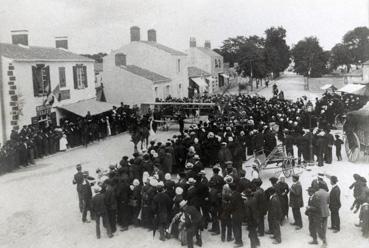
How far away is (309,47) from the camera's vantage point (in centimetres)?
6600

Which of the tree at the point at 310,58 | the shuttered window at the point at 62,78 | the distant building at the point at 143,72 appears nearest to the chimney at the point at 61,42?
the distant building at the point at 143,72

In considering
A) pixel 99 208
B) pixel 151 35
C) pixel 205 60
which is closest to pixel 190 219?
pixel 99 208

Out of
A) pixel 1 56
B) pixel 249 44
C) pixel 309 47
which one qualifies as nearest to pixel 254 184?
pixel 1 56

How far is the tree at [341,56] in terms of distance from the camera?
7788 cm

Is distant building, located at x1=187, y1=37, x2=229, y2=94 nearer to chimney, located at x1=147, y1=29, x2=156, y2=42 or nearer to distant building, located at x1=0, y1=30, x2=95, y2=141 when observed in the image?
chimney, located at x1=147, y1=29, x2=156, y2=42

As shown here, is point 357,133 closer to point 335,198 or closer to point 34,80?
point 335,198

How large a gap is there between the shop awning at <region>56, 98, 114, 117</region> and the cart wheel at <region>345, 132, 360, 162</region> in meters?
16.4

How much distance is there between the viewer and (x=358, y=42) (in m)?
79.1

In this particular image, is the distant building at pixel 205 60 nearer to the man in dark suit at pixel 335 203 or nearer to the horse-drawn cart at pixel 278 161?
the horse-drawn cart at pixel 278 161

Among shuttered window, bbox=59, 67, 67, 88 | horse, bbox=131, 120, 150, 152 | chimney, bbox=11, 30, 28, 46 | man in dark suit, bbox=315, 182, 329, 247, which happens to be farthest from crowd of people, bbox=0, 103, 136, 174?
man in dark suit, bbox=315, 182, 329, 247

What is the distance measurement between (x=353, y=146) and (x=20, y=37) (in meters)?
21.7

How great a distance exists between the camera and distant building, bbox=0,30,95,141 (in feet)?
77.8

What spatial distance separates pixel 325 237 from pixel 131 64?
34.8 m

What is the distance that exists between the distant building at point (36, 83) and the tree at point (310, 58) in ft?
125
